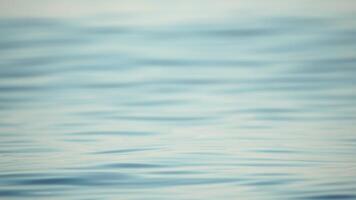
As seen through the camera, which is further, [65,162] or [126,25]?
[126,25]

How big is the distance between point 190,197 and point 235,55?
2.81m

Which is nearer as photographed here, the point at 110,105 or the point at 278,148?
the point at 278,148

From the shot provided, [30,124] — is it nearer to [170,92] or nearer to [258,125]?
[170,92]

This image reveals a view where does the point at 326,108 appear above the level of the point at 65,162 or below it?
above

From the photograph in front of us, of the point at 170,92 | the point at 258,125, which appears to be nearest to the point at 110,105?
the point at 170,92

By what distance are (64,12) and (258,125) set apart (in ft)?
10.1

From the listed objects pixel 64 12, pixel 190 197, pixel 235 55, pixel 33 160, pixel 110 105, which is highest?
pixel 64 12

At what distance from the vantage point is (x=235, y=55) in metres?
6.29

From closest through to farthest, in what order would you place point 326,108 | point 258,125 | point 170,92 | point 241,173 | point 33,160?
point 241,173, point 33,160, point 258,125, point 326,108, point 170,92

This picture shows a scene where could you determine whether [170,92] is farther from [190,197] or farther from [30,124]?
[190,197]

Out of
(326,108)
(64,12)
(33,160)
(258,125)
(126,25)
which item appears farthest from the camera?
(64,12)

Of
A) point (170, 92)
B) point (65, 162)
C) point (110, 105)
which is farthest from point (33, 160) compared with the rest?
point (170, 92)

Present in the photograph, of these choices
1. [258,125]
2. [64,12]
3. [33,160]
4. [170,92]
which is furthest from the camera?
[64,12]

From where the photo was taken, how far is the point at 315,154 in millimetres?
4309
